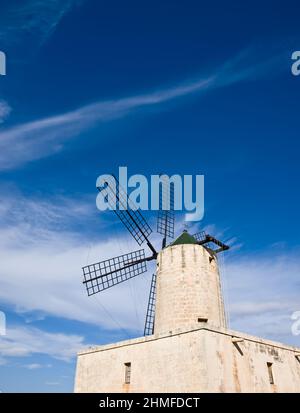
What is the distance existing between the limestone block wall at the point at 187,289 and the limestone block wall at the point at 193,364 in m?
1.79

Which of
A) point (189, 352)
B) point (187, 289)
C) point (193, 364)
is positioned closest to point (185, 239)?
point (187, 289)

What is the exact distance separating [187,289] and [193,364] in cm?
408

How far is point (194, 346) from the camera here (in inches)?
445

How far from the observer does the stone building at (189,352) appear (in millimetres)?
11211

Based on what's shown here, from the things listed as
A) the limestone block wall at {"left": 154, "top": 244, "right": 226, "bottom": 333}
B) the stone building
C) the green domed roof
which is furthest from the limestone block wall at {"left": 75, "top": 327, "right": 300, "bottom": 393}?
the green domed roof

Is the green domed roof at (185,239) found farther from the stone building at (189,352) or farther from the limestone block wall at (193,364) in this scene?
the limestone block wall at (193,364)

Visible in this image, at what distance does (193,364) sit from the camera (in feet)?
36.3

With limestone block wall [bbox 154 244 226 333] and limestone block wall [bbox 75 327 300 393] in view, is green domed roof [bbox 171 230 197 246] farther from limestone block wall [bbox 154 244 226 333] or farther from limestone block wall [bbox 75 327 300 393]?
limestone block wall [bbox 75 327 300 393]
